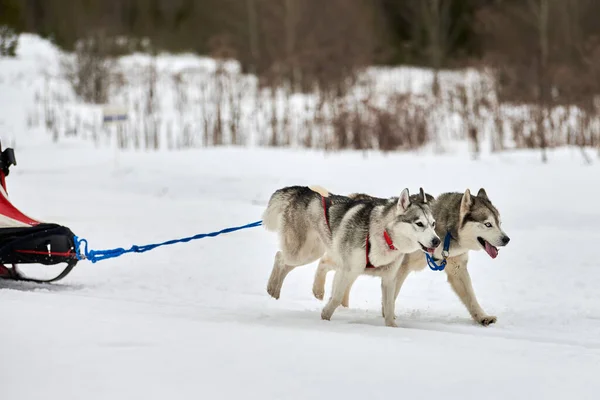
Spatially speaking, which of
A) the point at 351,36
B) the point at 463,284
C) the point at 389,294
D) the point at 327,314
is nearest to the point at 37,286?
the point at 327,314

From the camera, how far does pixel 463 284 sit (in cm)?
584

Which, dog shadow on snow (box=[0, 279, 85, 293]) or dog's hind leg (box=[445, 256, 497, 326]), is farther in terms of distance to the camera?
dog shadow on snow (box=[0, 279, 85, 293])

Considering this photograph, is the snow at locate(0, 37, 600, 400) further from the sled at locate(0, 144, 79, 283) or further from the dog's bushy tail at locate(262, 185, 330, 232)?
the dog's bushy tail at locate(262, 185, 330, 232)

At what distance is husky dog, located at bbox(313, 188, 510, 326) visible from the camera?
223 inches

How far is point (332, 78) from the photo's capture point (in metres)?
19.5

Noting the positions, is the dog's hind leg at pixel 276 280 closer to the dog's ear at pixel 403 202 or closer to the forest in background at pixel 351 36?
the dog's ear at pixel 403 202

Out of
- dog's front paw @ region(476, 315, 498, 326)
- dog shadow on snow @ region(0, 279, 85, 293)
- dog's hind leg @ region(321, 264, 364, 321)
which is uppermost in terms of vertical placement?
dog's hind leg @ region(321, 264, 364, 321)

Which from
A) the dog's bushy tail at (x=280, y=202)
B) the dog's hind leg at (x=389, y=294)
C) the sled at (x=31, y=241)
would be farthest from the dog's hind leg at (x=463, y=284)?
the sled at (x=31, y=241)

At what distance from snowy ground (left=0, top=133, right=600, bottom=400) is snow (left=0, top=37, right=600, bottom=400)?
0.6 inches

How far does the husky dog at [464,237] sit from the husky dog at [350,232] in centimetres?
27

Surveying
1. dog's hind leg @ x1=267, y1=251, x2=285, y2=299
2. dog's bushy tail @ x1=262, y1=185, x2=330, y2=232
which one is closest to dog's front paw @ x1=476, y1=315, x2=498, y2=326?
dog's bushy tail @ x1=262, y1=185, x2=330, y2=232

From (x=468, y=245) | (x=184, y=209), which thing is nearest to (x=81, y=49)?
(x=184, y=209)

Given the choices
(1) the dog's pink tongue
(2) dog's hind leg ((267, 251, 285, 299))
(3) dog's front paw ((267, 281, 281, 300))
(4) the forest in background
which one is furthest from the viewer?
(4) the forest in background

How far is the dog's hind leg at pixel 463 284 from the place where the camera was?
5.76 metres
